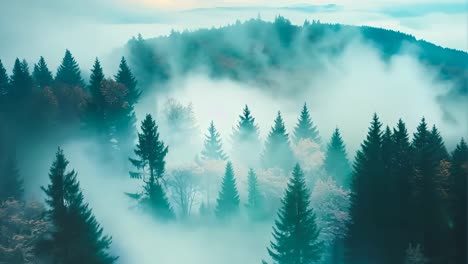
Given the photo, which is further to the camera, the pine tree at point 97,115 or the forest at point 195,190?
the pine tree at point 97,115

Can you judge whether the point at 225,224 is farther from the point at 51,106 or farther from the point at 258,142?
the point at 51,106

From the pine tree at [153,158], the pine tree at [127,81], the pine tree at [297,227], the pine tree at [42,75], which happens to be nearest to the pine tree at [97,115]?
the pine tree at [127,81]

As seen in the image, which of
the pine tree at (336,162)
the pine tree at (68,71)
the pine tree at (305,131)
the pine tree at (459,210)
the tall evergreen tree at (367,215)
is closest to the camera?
the pine tree at (459,210)

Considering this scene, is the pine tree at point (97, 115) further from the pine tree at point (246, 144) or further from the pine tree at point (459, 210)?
the pine tree at point (459, 210)

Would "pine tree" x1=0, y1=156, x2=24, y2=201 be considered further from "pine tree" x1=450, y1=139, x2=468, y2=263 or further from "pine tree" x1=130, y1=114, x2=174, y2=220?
"pine tree" x1=450, y1=139, x2=468, y2=263

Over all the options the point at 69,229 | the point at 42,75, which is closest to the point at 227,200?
the point at 69,229

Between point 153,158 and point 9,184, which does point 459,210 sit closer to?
point 153,158
